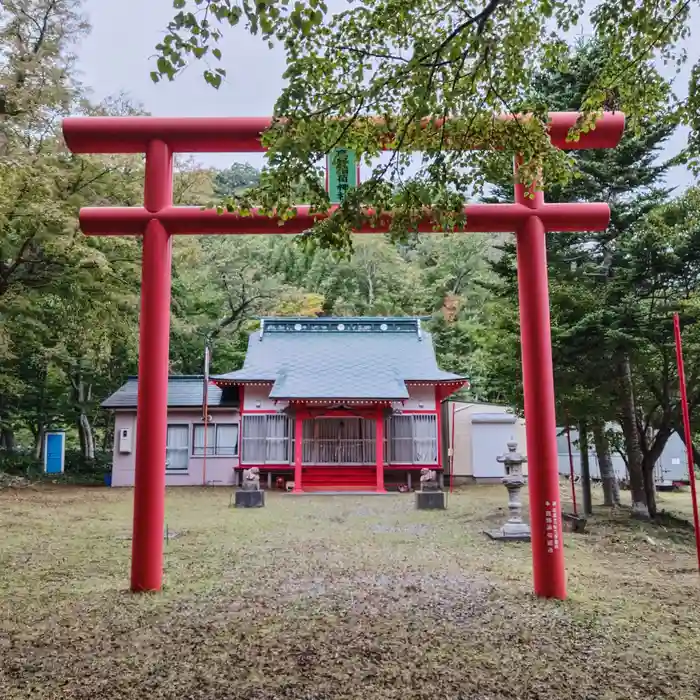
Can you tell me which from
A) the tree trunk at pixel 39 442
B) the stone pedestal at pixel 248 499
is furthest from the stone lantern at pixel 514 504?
the tree trunk at pixel 39 442

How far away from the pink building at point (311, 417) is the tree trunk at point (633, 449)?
5936 mm

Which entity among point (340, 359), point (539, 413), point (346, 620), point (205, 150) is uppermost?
point (205, 150)

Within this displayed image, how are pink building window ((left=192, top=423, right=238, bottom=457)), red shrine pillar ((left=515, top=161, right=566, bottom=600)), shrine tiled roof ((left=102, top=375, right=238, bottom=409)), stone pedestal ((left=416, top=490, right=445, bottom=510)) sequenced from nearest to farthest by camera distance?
red shrine pillar ((left=515, top=161, right=566, bottom=600))
stone pedestal ((left=416, top=490, right=445, bottom=510))
shrine tiled roof ((left=102, top=375, right=238, bottom=409))
pink building window ((left=192, top=423, right=238, bottom=457))

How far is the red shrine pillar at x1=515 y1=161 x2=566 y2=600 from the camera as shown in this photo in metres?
4.66

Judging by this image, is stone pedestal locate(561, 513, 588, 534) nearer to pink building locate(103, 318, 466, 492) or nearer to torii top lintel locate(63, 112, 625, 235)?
torii top lintel locate(63, 112, 625, 235)

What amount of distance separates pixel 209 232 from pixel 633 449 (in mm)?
7373

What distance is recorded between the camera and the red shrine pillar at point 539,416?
4.66 metres

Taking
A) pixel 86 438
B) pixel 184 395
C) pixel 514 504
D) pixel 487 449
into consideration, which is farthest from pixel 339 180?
pixel 86 438

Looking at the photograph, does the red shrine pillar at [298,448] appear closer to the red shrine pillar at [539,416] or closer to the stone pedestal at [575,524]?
the stone pedestal at [575,524]

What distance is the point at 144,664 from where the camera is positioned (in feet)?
10.9

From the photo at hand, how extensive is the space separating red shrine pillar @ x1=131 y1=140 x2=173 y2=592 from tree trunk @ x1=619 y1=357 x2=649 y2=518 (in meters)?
6.98

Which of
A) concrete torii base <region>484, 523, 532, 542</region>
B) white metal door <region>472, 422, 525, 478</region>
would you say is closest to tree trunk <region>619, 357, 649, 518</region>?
concrete torii base <region>484, 523, 532, 542</region>

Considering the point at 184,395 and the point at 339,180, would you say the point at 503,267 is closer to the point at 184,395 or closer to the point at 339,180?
the point at 339,180

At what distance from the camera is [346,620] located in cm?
414
